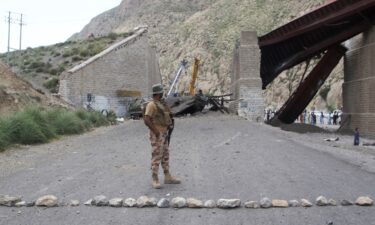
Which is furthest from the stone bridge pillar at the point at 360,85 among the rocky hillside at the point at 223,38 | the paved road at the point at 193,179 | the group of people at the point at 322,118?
the rocky hillside at the point at 223,38

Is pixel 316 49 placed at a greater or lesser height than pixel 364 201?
greater

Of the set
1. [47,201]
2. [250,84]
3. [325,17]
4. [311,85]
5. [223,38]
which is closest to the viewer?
[47,201]

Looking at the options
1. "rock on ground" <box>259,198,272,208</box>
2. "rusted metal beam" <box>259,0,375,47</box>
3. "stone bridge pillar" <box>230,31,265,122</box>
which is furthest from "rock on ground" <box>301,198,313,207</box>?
"stone bridge pillar" <box>230,31,265,122</box>

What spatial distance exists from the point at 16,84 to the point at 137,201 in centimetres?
2032

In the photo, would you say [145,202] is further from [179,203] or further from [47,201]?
[47,201]

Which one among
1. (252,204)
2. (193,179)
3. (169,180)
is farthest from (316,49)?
(252,204)

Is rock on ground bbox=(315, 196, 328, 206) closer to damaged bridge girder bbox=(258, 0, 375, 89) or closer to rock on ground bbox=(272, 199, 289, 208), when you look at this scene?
rock on ground bbox=(272, 199, 289, 208)

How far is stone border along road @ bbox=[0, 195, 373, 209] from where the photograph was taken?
7180 millimetres

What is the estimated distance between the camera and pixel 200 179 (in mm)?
9336

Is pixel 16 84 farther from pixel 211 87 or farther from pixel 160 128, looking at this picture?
pixel 211 87

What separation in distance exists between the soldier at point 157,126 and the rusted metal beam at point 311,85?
81.6 ft

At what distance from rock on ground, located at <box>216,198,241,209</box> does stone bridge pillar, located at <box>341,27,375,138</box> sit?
20685mm

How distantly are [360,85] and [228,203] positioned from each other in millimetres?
23362

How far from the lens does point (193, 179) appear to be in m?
9.36
